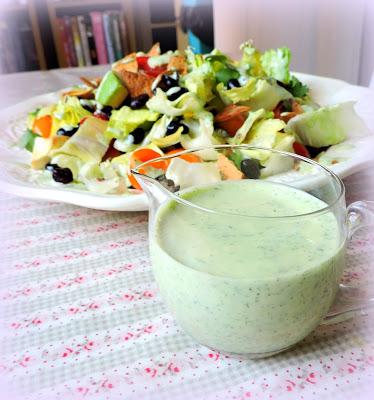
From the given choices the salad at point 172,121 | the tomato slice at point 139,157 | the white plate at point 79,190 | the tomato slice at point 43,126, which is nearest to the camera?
the white plate at point 79,190

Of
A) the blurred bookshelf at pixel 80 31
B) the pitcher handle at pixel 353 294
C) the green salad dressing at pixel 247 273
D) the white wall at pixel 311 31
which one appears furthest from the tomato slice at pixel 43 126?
the blurred bookshelf at pixel 80 31

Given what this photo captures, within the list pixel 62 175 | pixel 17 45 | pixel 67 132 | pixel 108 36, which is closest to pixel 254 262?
pixel 62 175

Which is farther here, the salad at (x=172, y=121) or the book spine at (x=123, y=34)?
the book spine at (x=123, y=34)

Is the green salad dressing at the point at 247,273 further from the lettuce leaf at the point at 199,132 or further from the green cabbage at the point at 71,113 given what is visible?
the green cabbage at the point at 71,113

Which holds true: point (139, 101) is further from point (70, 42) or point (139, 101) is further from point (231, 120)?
point (70, 42)

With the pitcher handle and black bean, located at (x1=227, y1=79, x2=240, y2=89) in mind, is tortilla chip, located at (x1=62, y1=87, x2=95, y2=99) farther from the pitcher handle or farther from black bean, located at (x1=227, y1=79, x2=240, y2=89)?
the pitcher handle

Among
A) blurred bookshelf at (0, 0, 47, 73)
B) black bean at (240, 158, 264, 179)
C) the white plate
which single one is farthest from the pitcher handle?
blurred bookshelf at (0, 0, 47, 73)

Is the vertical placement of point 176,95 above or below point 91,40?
above

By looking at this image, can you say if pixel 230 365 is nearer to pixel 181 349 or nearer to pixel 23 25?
pixel 181 349
